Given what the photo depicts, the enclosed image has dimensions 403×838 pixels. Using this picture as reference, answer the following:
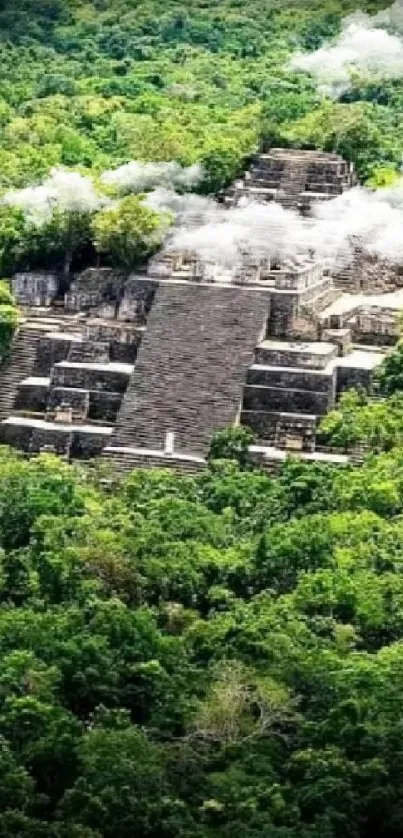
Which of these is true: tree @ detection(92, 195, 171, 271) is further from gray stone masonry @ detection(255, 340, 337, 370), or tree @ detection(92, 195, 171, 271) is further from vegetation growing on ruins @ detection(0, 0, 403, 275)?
gray stone masonry @ detection(255, 340, 337, 370)

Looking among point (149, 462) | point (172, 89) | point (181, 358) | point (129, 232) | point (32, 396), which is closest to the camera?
point (149, 462)

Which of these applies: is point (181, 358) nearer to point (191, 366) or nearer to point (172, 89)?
point (191, 366)

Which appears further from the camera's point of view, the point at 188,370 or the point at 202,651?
the point at 188,370

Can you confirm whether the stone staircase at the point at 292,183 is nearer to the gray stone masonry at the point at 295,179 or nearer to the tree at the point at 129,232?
the gray stone masonry at the point at 295,179

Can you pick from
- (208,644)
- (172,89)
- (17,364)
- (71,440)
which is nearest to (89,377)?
(71,440)

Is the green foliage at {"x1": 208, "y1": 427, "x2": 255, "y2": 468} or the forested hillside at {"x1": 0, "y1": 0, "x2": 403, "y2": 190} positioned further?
the forested hillside at {"x1": 0, "y1": 0, "x2": 403, "y2": 190}

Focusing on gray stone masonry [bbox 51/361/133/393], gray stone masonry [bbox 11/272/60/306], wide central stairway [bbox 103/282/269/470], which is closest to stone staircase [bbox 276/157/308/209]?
gray stone masonry [bbox 11/272/60/306]
